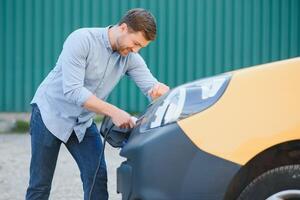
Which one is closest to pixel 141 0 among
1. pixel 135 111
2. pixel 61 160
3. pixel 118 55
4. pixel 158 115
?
pixel 135 111

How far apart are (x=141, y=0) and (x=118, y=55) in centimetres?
A: 616

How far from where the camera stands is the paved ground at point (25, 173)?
652cm

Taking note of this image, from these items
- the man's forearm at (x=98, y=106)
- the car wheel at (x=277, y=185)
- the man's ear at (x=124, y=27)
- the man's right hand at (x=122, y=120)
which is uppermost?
the man's ear at (x=124, y=27)

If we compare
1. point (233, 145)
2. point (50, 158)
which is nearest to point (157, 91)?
point (50, 158)

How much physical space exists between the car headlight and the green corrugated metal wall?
667 cm

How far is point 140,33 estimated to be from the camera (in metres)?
4.36

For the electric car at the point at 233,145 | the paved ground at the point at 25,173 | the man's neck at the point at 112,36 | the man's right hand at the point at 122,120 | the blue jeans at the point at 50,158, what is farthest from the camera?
the paved ground at the point at 25,173

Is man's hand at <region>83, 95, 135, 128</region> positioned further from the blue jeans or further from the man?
the blue jeans

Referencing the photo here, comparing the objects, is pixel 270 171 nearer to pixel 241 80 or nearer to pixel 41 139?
pixel 241 80

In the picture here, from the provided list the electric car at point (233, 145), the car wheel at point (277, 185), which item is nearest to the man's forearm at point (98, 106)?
the electric car at point (233, 145)

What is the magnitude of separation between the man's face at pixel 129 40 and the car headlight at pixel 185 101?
428 mm

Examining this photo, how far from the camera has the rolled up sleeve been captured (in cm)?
437

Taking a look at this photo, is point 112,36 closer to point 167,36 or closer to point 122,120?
point 122,120

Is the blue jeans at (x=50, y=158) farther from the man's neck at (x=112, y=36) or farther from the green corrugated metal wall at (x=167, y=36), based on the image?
the green corrugated metal wall at (x=167, y=36)
